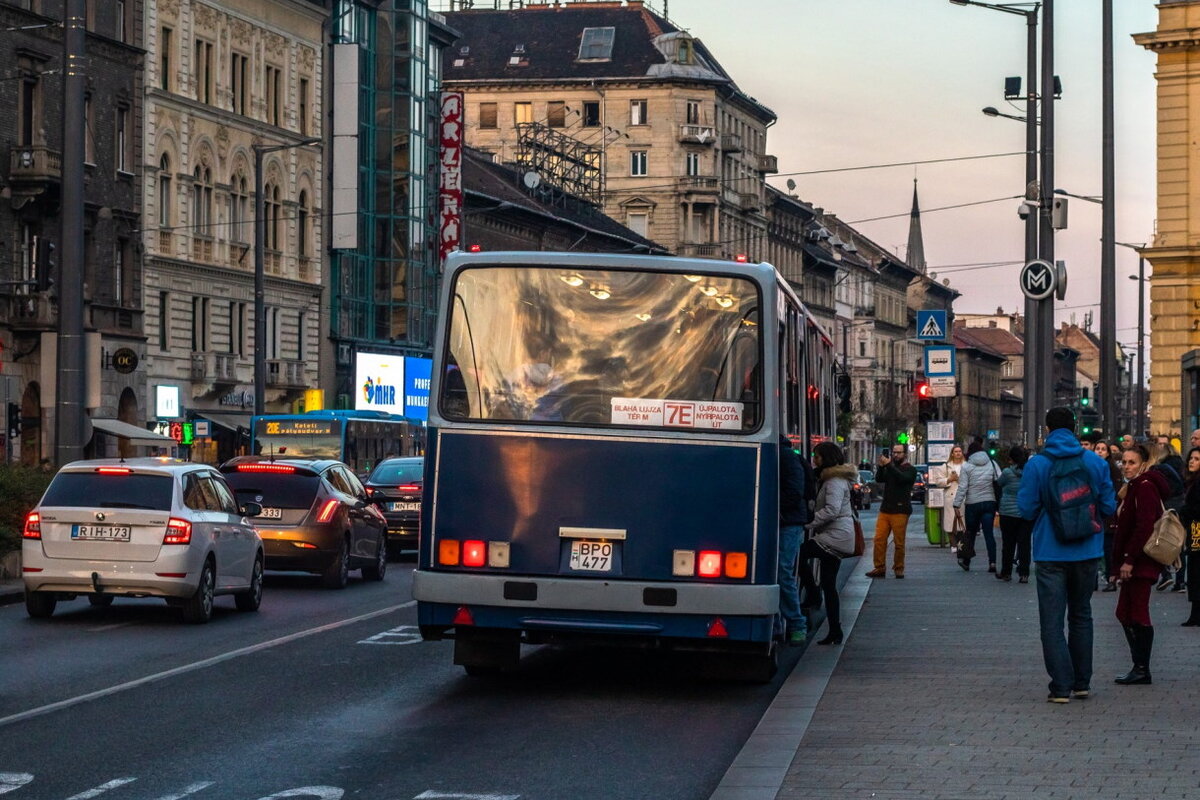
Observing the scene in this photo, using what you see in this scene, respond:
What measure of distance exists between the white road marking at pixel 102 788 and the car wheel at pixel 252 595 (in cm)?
1164

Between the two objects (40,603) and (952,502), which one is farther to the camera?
(952,502)

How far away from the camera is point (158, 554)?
20344 mm

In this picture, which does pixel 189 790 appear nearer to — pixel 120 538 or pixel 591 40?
pixel 120 538

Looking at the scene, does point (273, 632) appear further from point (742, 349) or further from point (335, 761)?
point (335, 761)

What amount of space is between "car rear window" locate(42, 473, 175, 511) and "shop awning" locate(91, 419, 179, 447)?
3549cm

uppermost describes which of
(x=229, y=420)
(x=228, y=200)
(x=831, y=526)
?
(x=228, y=200)

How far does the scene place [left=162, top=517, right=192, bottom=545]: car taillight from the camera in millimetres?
20375

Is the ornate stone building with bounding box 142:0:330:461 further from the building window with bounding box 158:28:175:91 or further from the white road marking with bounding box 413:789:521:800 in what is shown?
the white road marking with bounding box 413:789:521:800

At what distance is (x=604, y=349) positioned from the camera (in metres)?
14.9

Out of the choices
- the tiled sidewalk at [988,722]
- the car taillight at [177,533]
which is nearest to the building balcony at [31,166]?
the car taillight at [177,533]

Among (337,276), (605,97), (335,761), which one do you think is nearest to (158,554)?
(335,761)

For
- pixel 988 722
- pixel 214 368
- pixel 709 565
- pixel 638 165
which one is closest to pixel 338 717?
pixel 709 565

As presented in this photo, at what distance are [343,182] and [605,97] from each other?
48.6 m

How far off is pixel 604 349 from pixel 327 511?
39.8ft
